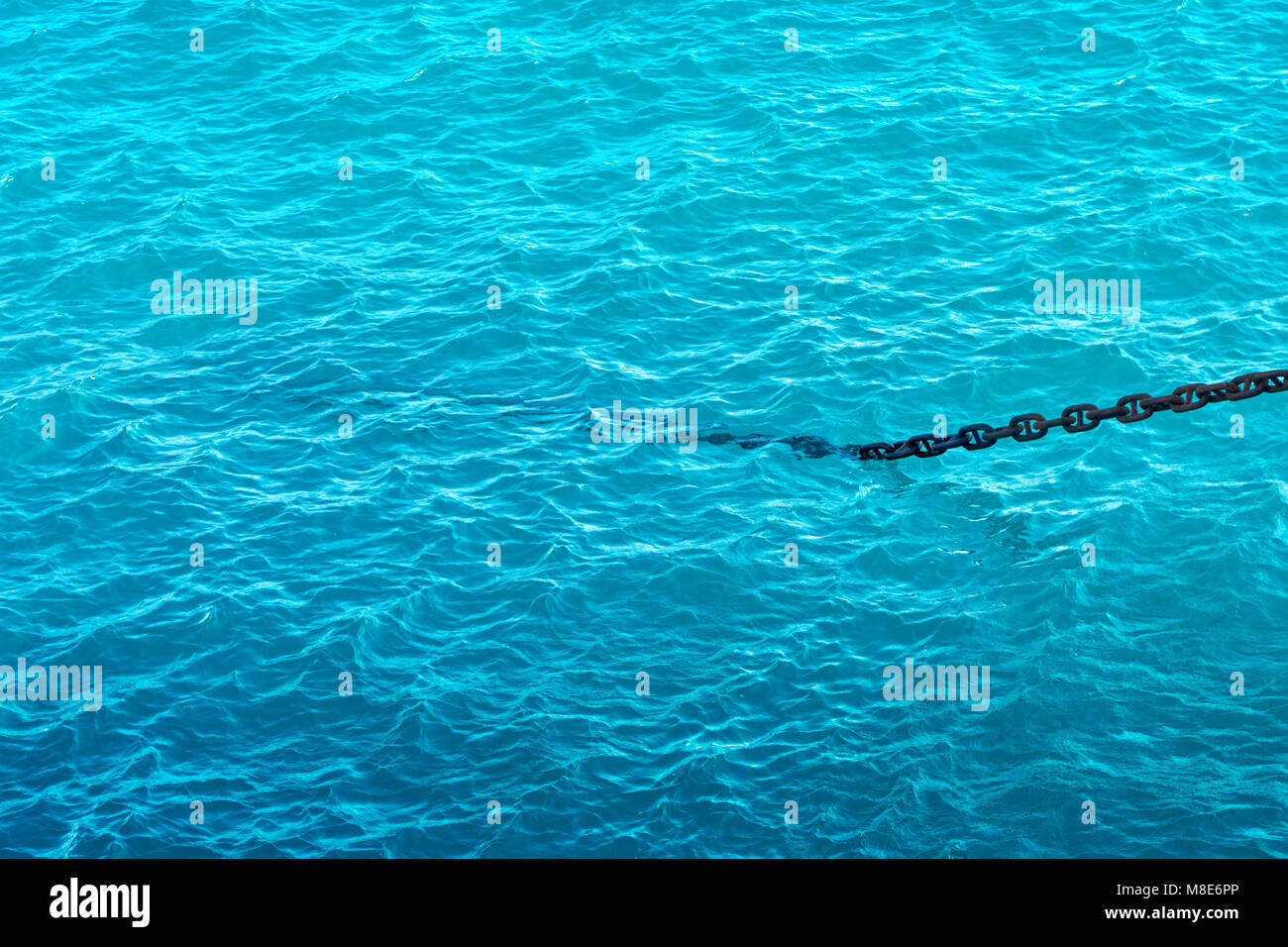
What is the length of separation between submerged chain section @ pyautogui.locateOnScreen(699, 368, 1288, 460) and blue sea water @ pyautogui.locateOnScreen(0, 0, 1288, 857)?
0.51 m

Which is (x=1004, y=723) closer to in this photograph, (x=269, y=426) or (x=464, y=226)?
(x=269, y=426)

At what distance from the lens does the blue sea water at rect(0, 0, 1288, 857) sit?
23.4 metres

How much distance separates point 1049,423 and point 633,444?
11.6 meters

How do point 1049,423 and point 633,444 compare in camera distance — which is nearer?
point 1049,423

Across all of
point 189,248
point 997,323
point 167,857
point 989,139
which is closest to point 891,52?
point 989,139

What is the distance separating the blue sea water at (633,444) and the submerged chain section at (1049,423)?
51cm

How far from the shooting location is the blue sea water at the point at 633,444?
76.8ft

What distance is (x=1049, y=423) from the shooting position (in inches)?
848

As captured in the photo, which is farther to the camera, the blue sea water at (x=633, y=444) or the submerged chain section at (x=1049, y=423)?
the blue sea water at (x=633, y=444)

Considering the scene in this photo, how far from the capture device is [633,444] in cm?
3139

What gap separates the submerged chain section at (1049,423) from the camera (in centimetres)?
1988

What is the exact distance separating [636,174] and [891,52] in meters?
9.89

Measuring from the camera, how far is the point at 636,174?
1581 inches

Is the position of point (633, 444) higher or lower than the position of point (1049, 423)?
higher
